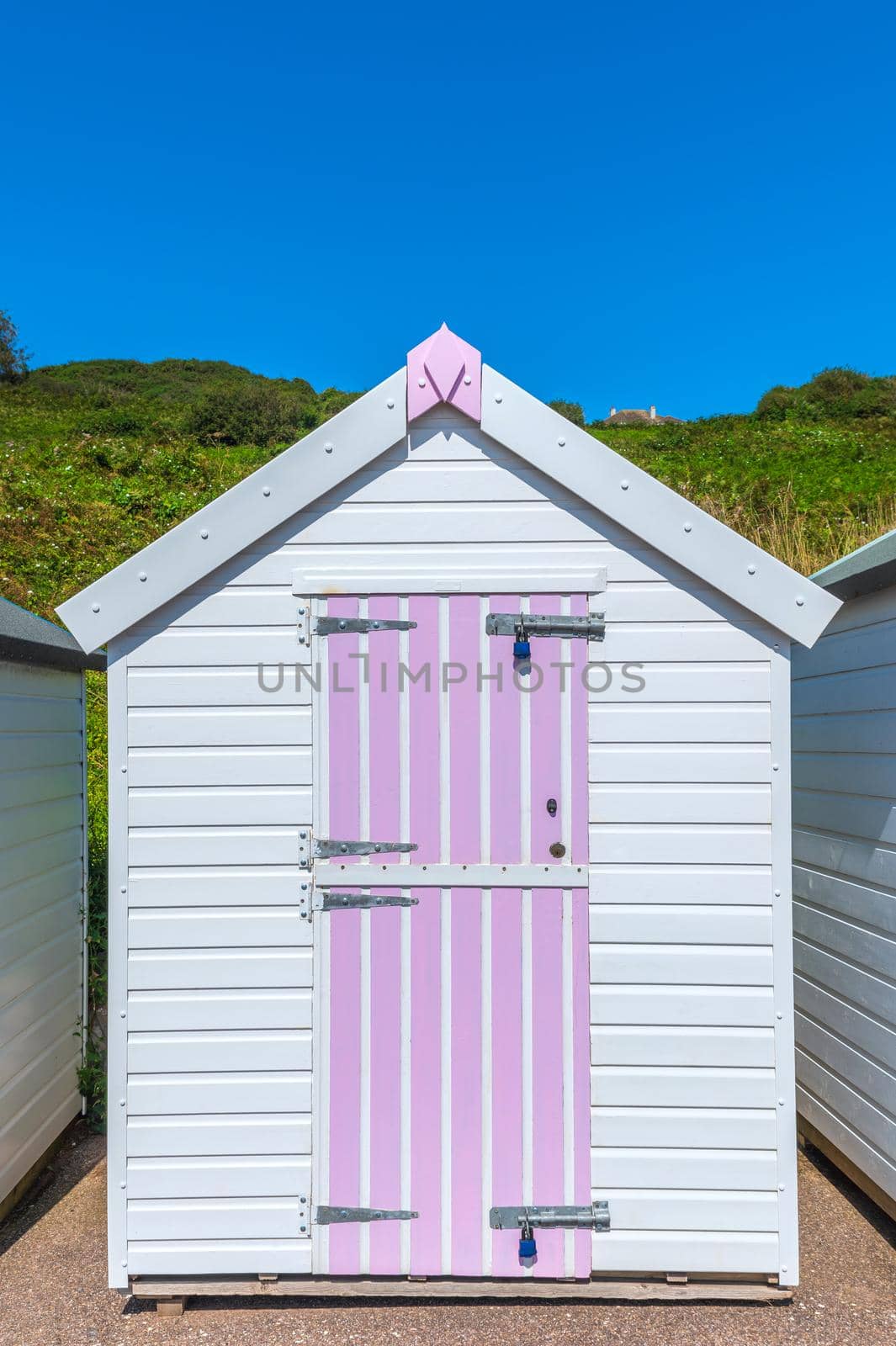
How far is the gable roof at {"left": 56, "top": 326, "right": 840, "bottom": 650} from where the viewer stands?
3.02 meters

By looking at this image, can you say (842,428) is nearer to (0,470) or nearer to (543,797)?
(0,470)

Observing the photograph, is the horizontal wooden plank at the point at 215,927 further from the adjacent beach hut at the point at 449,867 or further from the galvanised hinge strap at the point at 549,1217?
the galvanised hinge strap at the point at 549,1217

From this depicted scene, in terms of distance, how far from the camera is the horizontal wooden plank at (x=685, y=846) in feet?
10.0

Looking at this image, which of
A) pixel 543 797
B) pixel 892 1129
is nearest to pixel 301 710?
pixel 543 797

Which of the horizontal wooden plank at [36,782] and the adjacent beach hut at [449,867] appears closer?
the adjacent beach hut at [449,867]

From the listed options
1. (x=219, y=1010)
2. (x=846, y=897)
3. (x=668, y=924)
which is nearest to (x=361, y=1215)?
(x=219, y=1010)

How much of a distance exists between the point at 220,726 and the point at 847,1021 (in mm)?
3004

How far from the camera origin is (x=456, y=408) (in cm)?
310

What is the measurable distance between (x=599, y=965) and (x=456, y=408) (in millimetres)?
2060

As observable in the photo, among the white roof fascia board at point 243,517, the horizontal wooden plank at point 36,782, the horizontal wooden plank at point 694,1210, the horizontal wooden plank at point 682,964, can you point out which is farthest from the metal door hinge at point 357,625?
the horizontal wooden plank at point 694,1210

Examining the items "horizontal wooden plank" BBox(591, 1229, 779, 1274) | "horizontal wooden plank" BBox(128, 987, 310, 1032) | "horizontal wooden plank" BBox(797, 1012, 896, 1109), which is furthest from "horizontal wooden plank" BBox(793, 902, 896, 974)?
"horizontal wooden plank" BBox(128, 987, 310, 1032)

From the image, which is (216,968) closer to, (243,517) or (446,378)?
(243,517)

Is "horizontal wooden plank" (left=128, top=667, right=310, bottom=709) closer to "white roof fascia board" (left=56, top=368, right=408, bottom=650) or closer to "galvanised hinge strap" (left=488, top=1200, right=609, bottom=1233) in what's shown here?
"white roof fascia board" (left=56, top=368, right=408, bottom=650)

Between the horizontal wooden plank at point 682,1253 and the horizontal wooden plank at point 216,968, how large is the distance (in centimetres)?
141
